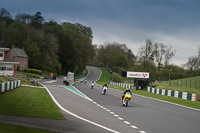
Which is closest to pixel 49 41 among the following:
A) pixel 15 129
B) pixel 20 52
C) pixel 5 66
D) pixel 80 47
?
pixel 20 52

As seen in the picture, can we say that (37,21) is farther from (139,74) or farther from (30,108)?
(30,108)

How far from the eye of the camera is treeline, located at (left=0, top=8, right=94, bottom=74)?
102250mm

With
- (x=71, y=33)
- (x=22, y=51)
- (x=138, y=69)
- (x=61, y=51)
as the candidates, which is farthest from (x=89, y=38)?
(x=138, y=69)

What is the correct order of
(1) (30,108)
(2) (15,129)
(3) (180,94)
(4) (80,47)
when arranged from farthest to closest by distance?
1. (4) (80,47)
2. (3) (180,94)
3. (1) (30,108)
4. (2) (15,129)

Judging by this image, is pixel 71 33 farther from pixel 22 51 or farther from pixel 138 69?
pixel 138 69

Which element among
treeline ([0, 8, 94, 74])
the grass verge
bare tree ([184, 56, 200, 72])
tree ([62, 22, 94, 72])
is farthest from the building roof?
the grass verge

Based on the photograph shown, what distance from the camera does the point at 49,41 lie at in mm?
106125

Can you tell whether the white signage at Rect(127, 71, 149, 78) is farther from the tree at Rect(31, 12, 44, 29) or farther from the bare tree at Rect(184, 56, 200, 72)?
the tree at Rect(31, 12, 44, 29)

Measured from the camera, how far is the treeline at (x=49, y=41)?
102250 millimetres

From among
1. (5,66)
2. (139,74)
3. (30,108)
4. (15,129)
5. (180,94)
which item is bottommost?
(180,94)

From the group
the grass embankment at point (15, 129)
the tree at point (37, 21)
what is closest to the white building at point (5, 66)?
the grass embankment at point (15, 129)

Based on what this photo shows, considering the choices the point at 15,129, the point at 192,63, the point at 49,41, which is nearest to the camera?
the point at 15,129

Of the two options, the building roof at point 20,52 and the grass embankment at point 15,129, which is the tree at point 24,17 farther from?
the grass embankment at point 15,129

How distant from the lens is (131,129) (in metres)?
10.7
